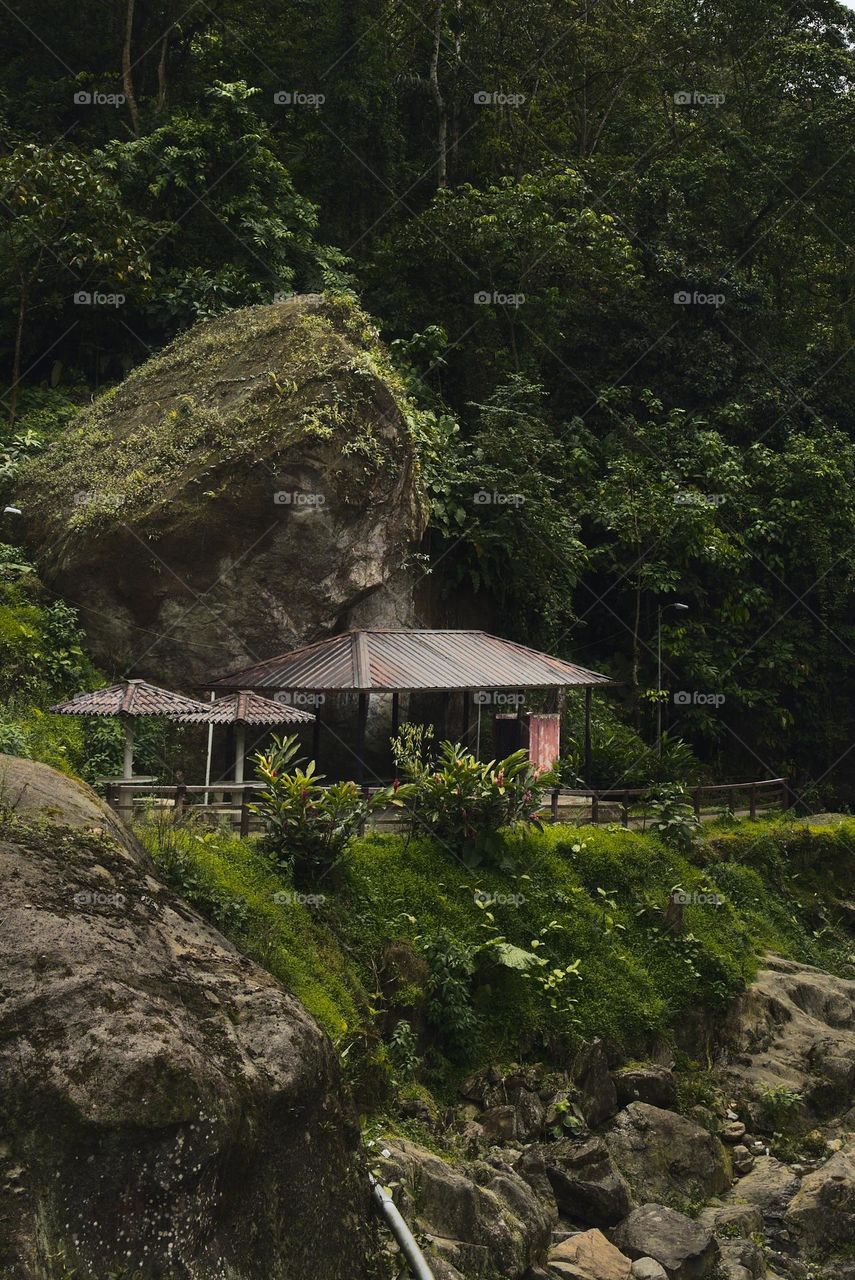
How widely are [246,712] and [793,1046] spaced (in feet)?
32.2

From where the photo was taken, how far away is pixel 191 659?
71.1 feet

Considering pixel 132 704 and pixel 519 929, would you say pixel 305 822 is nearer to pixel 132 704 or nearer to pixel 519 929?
pixel 132 704

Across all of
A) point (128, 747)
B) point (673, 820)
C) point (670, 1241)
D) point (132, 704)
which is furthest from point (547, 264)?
point (670, 1241)

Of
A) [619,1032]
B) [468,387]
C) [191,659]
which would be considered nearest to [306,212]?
[468,387]

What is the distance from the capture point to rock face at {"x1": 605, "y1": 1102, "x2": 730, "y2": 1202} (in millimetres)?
14992

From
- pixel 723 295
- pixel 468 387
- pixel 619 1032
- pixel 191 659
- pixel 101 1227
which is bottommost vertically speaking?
pixel 619 1032

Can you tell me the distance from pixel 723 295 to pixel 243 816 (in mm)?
24545

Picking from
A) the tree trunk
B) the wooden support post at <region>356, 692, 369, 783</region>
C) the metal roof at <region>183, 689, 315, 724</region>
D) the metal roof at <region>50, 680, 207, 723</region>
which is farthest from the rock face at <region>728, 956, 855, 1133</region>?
the tree trunk

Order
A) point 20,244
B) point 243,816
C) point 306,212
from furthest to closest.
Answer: point 306,212
point 20,244
point 243,816

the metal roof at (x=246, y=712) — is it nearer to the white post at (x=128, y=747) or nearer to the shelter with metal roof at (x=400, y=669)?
the shelter with metal roof at (x=400, y=669)

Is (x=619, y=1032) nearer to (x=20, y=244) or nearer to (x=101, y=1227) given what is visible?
(x=101, y=1227)

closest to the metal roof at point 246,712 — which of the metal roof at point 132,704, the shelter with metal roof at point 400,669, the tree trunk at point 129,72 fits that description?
the metal roof at point 132,704

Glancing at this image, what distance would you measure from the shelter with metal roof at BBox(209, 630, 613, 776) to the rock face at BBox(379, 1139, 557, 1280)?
731 centimetres

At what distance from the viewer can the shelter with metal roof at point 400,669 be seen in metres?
19.1
